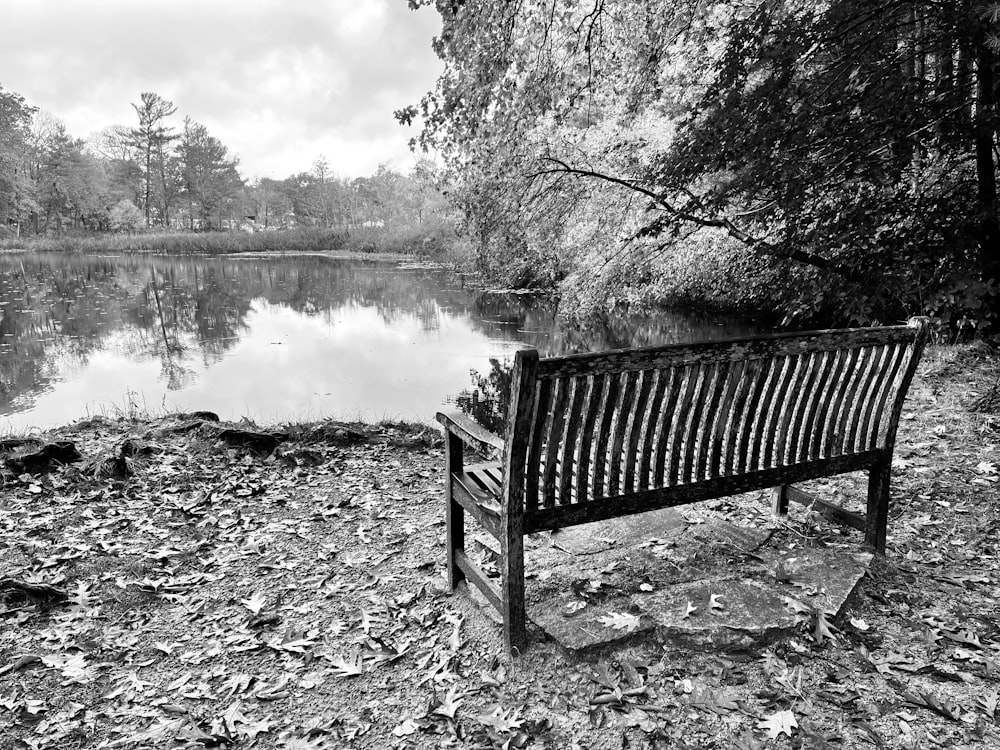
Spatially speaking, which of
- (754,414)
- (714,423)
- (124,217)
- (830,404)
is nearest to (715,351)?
(714,423)

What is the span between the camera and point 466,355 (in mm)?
15297

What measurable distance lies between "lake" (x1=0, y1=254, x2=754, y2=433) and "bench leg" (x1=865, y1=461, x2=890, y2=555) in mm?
7182

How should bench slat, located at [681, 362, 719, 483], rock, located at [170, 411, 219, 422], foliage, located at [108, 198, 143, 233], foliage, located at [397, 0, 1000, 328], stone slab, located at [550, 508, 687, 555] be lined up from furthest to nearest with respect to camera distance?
1. foliage, located at [108, 198, 143, 233]
2. rock, located at [170, 411, 219, 422]
3. foliage, located at [397, 0, 1000, 328]
4. stone slab, located at [550, 508, 687, 555]
5. bench slat, located at [681, 362, 719, 483]

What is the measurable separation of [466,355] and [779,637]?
41.2ft

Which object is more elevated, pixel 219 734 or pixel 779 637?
pixel 779 637

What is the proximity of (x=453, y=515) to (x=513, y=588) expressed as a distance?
74cm

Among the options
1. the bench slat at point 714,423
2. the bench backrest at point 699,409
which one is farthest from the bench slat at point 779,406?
the bench slat at point 714,423

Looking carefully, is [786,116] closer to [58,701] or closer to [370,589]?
[370,589]

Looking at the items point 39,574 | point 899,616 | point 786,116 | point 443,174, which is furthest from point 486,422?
point 899,616

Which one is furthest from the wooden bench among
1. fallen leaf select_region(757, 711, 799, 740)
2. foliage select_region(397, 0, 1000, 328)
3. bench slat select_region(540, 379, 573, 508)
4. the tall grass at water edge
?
the tall grass at water edge

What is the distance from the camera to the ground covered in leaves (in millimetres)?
2650

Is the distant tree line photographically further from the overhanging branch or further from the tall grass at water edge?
the overhanging branch

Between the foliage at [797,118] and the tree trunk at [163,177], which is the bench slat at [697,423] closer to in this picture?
the foliage at [797,118]

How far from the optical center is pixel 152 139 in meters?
67.6
